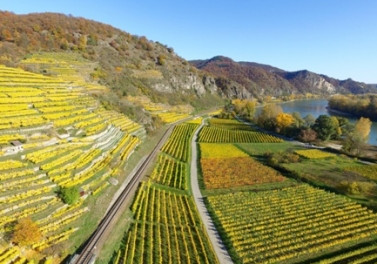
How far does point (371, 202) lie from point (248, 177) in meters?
19.3

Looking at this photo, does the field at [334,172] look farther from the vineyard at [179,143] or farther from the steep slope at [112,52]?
the steep slope at [112,52]

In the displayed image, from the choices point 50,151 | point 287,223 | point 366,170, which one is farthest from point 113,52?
point 287,223

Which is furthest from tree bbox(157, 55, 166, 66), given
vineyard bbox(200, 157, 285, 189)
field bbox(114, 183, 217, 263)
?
field bbox(114, 183, 217, 263)

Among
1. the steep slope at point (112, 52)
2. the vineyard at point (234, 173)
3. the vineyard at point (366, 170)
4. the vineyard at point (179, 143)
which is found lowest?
the vineyard at point (234, 173)

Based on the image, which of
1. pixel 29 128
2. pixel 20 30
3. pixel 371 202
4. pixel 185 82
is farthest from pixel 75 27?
pixel 371 202

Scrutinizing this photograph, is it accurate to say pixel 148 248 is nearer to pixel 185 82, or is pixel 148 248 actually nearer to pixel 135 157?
pixel 135 157

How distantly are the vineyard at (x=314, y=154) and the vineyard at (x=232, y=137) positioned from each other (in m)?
12.6

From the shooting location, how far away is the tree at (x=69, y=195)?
31812 mm

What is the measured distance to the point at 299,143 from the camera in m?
83.9

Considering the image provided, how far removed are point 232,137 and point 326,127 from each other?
26.9m

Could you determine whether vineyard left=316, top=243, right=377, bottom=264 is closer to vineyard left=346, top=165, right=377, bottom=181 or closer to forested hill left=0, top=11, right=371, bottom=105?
vineyard left=346, top=165, right=377, bottom=181

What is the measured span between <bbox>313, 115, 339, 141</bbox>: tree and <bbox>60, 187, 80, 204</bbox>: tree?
237 feet

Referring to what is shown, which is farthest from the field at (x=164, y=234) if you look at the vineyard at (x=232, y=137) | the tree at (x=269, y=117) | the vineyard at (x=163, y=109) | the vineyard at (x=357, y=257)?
the tree at (x=269, y=117)

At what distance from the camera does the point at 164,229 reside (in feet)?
108
